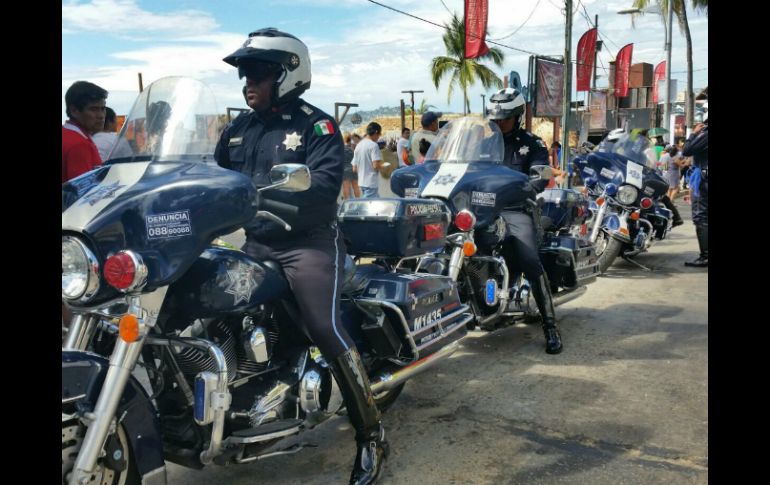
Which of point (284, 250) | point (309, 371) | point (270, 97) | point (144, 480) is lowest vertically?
point (144, 480)

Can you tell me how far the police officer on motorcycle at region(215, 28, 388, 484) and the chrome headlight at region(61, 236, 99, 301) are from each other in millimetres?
893

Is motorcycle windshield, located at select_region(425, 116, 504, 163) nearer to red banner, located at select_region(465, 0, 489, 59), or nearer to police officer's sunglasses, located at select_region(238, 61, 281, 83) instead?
police officer's sunglasses, located at select_region(238, 61, 281, 83)

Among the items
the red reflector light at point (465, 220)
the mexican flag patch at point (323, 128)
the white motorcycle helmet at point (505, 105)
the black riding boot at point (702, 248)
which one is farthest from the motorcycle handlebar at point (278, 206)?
the black riding boot at point (702, 248)

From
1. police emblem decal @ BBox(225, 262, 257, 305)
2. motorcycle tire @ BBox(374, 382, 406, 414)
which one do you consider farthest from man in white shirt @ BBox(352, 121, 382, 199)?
police emblem decal @ BBox(225, 262, 257, 305)

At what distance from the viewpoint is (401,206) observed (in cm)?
402

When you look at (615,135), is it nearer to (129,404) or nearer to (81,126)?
(81,126)

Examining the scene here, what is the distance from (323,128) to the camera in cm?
329

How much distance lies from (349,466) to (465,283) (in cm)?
201

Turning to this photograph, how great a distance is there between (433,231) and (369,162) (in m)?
7.83

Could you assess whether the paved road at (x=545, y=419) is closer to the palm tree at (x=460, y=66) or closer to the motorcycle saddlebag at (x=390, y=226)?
the motorcycle saddlebag at (x=390, y=226)

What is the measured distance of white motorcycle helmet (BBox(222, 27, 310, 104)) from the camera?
10.4 ft

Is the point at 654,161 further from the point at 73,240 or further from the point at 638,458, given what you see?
the point at 73,240

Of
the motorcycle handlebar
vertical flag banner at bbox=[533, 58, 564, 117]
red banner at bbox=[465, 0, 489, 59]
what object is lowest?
the motorcycle handlebar
